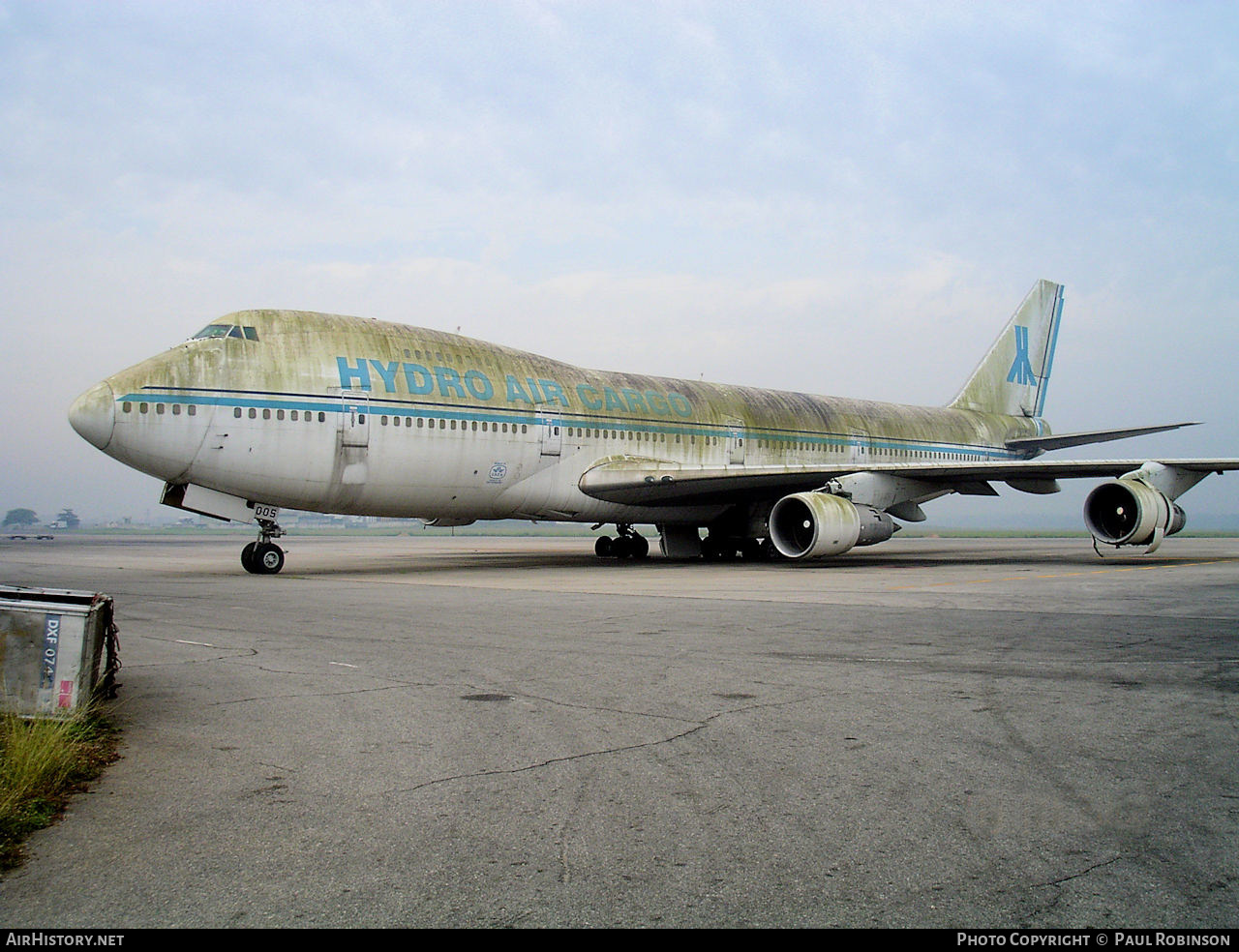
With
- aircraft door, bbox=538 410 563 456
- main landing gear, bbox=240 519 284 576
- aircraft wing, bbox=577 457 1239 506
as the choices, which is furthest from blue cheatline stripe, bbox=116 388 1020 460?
main landing gear, bbox=240 519 284 576

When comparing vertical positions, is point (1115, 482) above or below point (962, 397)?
below

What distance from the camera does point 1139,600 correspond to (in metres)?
11.6

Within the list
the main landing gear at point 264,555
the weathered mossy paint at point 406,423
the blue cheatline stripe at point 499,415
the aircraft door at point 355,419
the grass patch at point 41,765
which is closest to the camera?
the grass patch at point 41,765

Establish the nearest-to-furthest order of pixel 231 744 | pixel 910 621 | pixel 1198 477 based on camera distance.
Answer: pixel 231 744
pixel 910 621
pixel 1198 477

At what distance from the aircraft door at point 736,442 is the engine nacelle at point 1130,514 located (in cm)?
817

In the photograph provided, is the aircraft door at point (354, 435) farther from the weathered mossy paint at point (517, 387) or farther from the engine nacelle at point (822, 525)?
the engine nacelle at point (822, 525)

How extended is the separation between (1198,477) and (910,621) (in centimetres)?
1576

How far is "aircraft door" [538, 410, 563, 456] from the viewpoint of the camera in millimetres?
19547

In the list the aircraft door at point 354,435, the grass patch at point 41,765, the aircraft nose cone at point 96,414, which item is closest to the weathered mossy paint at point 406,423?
the aircraft door at point 354,435

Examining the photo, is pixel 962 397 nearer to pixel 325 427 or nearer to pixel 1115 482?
pixel 1115 482

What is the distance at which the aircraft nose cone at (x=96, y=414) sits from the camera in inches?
596

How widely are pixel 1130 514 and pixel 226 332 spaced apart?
18.6 metres
